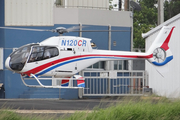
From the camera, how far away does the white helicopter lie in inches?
A: 795

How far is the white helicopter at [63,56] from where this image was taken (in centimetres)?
2020

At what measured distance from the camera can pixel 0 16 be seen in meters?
28.0

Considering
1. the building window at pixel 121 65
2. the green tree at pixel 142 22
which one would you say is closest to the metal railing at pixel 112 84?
the building window at pixel 121 65

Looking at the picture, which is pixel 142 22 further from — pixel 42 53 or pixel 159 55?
pixel 42 53

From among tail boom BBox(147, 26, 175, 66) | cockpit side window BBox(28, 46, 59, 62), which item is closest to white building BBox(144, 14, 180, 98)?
tail boom BBox(147, 26, 175, 66)

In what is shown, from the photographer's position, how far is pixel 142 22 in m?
55.3

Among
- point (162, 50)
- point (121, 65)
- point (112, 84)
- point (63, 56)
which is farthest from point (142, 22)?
point (63, 56)

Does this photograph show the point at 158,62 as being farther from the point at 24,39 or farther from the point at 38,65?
the point at 24,39

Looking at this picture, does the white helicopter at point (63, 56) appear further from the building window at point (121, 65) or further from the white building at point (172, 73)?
the building window at point (121, 65)

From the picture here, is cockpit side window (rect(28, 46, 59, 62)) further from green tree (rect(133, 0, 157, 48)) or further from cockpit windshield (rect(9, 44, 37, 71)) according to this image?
green tree (rect(133, 0, 157, 48))

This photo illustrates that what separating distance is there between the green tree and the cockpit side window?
30.1m

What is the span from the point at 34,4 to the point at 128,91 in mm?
10092

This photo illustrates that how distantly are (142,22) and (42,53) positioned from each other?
36.9 m

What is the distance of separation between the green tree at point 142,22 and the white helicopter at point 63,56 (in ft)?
88.1
